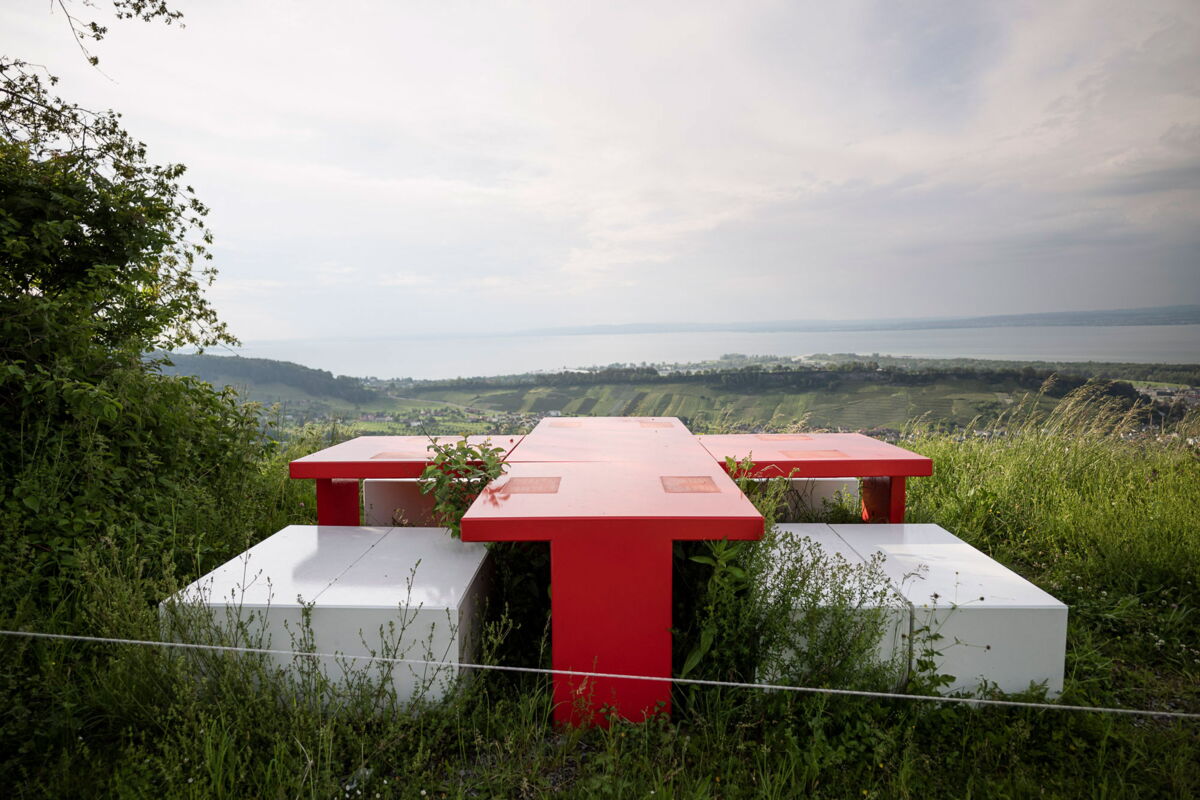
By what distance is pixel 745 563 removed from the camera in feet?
9.68

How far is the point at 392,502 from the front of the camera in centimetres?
482

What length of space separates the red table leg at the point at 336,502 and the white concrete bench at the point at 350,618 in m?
1.27

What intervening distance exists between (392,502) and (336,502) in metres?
0.49

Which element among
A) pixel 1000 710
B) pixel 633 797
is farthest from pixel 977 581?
pixel 633 797

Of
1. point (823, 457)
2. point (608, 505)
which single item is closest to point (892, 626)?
point (608, 505)

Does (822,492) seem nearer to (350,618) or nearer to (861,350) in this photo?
(350,618)

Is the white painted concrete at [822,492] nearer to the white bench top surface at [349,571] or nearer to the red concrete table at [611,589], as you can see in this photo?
the red concrete table at [611,589]

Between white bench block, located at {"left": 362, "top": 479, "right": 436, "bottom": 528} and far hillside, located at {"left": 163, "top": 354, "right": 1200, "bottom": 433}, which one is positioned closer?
white bench block, located at {"left": 362, "top": 479, "right": 436, "bottom": 528}

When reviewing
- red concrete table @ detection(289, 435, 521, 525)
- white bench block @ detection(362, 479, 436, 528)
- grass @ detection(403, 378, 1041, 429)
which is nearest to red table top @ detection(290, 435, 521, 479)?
red concrete table @ detection(289, 435, 521, 525)

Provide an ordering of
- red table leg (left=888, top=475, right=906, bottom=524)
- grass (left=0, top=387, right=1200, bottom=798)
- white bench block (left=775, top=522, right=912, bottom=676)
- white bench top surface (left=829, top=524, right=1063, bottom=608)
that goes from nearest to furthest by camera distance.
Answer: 1. grass (left=0, top=387, right=1200, bottom=798)
2. white bench block (left=775, top=522, right=912, bottom=676)
3. white bench top surface (left=829, top=524, right=1063, bottom=608)
4. red table leg (left=888, top=475, right=906, bottom=524)

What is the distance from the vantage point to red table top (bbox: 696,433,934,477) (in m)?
4.26

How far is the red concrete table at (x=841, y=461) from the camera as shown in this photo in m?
4.26

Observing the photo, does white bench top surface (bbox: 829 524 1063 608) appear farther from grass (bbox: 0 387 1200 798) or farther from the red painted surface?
the red painted surface

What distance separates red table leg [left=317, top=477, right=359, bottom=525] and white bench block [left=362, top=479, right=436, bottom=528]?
12 centimetres
